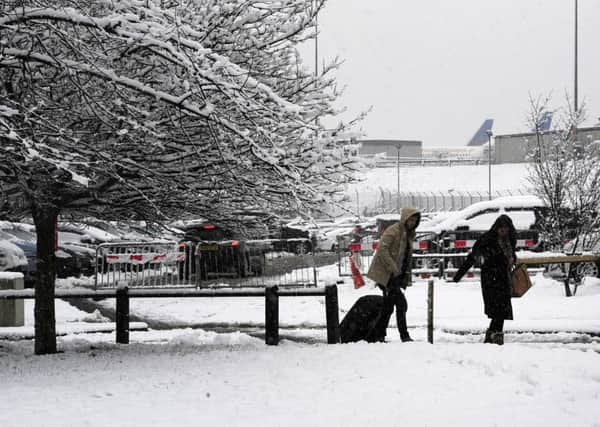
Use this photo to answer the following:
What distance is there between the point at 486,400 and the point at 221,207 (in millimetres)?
3856

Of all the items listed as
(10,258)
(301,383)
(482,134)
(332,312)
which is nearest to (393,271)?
(332,312)

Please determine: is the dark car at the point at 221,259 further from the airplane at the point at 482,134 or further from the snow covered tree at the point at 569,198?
the airplane at the point at 482,134

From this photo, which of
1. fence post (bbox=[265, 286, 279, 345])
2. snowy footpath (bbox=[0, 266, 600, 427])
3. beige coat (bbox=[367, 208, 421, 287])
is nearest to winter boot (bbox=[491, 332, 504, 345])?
snowy footpath (bbox=[0, 266, 600, 427])

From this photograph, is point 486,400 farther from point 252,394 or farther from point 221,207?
point 221,207

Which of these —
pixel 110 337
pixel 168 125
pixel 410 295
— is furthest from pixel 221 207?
pixel 410 295

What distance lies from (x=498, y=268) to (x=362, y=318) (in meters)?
1.65

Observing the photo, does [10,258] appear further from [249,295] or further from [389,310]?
[389,310]

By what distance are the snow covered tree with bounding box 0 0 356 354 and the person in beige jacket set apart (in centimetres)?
108

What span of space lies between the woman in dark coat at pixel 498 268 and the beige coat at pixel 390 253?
721 mm

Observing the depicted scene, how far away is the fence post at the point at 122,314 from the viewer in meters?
9.91

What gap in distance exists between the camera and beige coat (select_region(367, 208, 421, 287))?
938 cm

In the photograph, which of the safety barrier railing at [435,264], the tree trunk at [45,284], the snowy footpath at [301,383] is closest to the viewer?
the snowy footpath at [301,383]

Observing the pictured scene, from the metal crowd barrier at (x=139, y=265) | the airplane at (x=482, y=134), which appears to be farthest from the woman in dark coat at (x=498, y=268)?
the airplane at (x=482, y=134)

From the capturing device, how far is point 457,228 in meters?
→ 20.9
